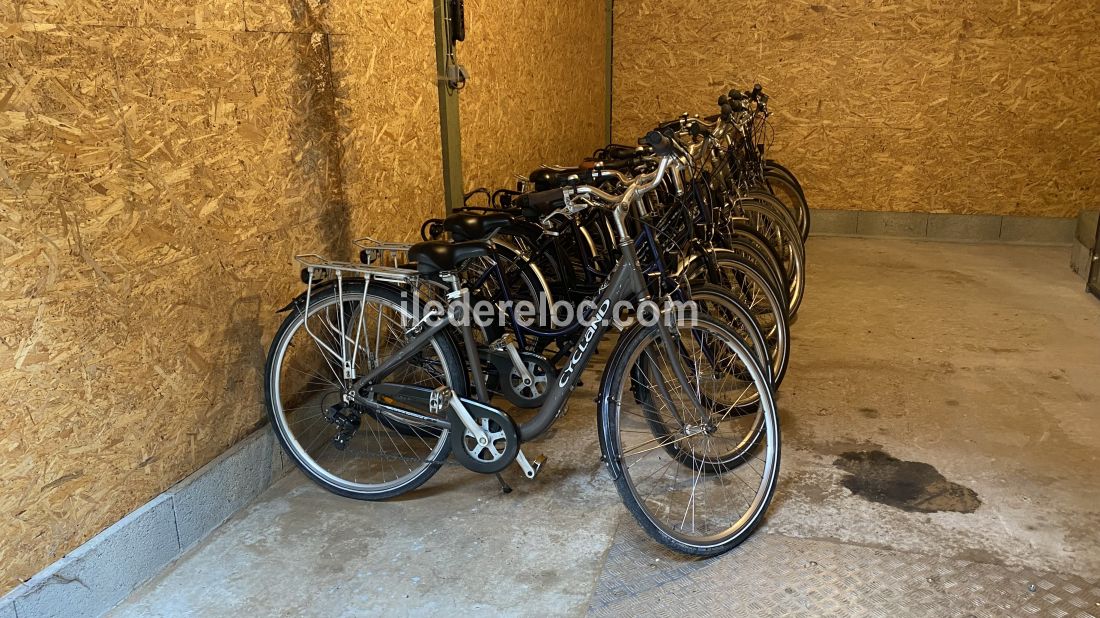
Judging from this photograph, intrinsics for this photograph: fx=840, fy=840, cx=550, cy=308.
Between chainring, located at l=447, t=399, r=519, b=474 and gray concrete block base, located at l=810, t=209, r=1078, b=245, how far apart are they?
4.74 meters

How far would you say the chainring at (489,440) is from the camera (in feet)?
8.39

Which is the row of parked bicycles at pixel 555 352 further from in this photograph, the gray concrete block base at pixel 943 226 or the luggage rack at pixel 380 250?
the gray concrete block base at pixel 943 226

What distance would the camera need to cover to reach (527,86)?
4.65 m

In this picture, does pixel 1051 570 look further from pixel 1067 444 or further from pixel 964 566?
pixel 1067 444

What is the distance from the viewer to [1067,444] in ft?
10.1

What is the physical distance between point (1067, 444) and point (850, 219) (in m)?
3.71

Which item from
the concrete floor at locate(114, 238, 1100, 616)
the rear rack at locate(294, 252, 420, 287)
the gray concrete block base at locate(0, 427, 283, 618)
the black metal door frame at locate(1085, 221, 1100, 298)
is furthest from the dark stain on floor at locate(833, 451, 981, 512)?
the black metal door frame at locate(1085, 221, 1100, 298)

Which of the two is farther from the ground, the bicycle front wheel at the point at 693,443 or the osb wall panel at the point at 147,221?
the osb wall panel at the point at 147,221

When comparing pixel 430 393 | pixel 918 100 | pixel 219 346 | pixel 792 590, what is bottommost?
pixel 792 590

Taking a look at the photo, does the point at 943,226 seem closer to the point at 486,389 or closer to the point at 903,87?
the point at 903,87

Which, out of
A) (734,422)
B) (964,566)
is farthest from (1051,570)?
(734,422)

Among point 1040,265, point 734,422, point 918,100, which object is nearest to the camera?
point 734,422

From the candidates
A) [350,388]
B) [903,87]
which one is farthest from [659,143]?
[903,87]

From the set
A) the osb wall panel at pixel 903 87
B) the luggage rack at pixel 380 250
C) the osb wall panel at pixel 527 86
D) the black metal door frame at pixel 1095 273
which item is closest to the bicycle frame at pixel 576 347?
the luggage rack at pixel 380 250
